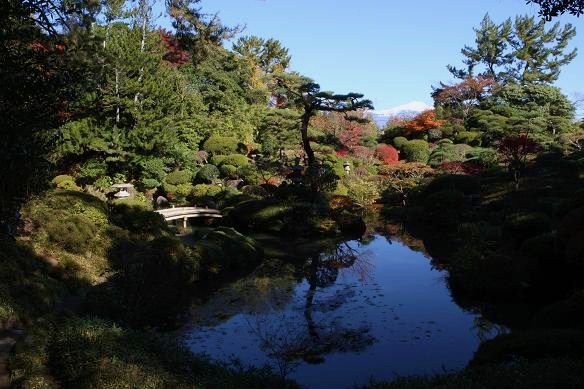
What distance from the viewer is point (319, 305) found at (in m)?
10.4

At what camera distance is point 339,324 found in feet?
30.1

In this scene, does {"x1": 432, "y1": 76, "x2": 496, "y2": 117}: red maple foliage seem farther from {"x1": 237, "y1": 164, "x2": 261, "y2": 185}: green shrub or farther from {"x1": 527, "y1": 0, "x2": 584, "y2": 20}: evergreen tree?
{"x1": 527, "y1": 0, "x2": 584, "y2": 20}: evergreen tree

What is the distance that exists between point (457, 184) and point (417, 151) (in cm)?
1173

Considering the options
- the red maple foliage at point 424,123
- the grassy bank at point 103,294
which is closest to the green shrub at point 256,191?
the grassy bank at point 103,294

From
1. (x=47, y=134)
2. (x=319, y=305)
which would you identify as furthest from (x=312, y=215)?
(x=47, y=134)

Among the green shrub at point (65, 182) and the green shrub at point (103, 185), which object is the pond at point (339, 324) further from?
the green shrub at point (103, 185)

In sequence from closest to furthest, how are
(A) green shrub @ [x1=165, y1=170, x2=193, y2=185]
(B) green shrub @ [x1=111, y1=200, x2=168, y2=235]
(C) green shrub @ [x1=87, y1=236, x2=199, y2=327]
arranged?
(C) green shrub @ [x1=87, y1=236, x2=199, y2=327]
(B) green shrub @ [x1=111, y1=200, x2=168, y2=235]
(A) green shrub @ [x1=165, y1=170, x2=193, y2=185]

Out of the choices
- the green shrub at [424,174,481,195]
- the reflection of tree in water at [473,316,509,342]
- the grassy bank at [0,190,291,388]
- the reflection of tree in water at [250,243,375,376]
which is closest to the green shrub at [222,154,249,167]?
the grassy bank at [0,190,291,388]

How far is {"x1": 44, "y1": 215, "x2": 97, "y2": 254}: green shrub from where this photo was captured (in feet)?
37.0

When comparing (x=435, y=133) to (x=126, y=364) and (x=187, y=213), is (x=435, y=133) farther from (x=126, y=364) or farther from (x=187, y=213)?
(x=126, y=364)

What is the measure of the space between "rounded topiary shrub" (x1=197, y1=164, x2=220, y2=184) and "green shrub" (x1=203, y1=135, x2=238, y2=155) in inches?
90.8

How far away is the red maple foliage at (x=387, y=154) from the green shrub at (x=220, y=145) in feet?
38.2

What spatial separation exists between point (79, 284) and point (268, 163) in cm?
1373

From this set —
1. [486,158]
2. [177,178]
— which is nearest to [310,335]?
[177,178]
